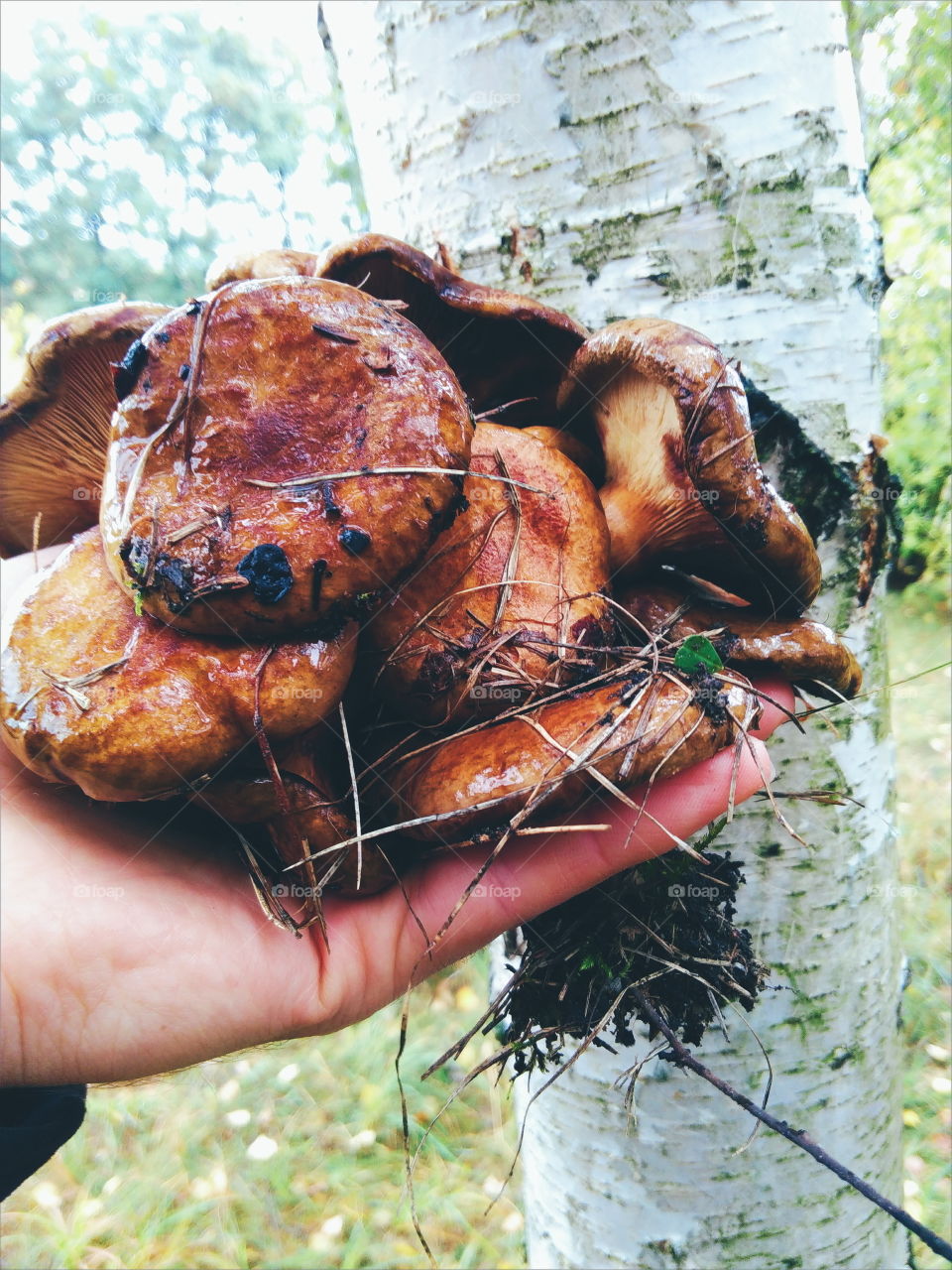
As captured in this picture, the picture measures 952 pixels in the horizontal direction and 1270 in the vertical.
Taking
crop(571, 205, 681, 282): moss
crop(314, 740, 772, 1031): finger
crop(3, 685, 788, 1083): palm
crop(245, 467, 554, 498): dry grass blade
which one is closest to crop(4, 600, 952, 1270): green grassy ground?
crop(3, 685, 788, 1083): palm

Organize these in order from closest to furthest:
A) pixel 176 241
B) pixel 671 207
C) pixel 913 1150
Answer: pixel 671 207
pixel 913 1150
pixel 176 241

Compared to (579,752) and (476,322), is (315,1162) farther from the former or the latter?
(476,322)

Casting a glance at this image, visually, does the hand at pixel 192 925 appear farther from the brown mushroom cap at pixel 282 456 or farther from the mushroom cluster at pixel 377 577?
the brown mushroom cap at pixel 282 456

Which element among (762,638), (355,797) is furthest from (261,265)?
(762,638)

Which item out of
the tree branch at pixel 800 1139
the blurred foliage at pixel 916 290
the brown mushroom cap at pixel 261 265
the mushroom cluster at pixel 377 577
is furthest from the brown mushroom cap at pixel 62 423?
the blurred foliage at pixel 916 290

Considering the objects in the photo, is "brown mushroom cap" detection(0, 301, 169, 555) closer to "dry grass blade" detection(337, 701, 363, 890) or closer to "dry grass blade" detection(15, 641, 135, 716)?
"dry grass blade" detection(15, 641, 135, 716)

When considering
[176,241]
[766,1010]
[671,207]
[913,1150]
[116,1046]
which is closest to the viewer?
[116,1046]

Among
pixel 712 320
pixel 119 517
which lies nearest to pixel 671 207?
pixel 712 320

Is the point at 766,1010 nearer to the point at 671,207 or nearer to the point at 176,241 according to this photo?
the point at 671,207
